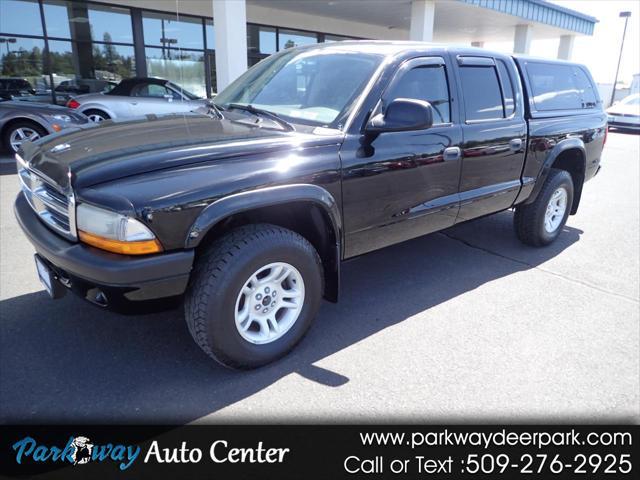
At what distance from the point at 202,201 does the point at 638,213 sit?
6794 millimetres

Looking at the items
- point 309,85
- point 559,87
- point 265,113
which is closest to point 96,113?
point 265,113

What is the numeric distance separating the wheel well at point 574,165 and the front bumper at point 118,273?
434 cm

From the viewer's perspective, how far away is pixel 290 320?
Result: 2975 mm

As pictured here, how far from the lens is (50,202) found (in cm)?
264

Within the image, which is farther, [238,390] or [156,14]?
[156,14]

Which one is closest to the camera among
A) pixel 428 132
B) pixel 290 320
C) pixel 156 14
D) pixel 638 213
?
pixel 290 320

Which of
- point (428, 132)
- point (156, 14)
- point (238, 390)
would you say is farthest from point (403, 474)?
point (156, 14)

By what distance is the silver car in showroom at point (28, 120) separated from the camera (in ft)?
28.4

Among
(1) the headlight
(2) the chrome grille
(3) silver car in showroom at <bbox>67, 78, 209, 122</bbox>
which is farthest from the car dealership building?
(1) the headlight

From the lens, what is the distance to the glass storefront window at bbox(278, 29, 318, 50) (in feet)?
58.3

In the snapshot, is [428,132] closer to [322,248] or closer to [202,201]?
[322,248]

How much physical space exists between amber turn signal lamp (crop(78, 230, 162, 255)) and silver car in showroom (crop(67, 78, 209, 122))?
291 inches

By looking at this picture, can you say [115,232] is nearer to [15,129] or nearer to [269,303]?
[269,303]

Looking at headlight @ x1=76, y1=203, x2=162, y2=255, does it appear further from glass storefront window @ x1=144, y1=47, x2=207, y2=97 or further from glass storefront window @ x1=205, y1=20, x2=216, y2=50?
glass storefront window @ x1=205, y1=20, x2=216, y2=50
